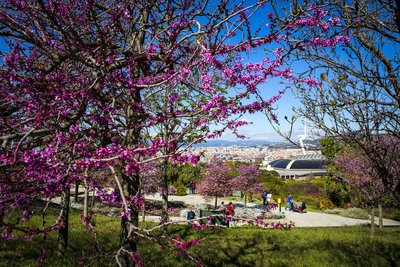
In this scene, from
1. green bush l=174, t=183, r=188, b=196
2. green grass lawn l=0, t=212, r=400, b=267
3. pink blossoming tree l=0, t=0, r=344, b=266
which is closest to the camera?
pink blossoming tree l=0, t=0, r=344, b=266

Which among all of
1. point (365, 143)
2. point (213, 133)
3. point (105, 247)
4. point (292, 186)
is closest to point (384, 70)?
point (365, 143)

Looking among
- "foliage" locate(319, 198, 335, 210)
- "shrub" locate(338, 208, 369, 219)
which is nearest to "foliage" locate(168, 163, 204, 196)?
"foliage" locate(319, 198, 335, 210)

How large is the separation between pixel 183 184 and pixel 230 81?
128 ft

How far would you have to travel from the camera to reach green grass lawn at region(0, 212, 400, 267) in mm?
8148

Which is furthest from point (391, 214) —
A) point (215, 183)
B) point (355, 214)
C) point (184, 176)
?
point (184, 176)

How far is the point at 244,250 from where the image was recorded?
10422mm

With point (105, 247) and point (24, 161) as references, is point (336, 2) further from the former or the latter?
point (105, 247)

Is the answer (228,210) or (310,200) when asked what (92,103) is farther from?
(310,200)

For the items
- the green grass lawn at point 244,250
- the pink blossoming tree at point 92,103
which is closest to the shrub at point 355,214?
the green grass lawn at point 244,250

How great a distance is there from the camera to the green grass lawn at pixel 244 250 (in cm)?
815

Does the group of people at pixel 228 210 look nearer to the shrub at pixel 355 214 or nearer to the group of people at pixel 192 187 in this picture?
the shrub at pixel 355 214

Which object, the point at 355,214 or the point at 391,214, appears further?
the point at 391,214

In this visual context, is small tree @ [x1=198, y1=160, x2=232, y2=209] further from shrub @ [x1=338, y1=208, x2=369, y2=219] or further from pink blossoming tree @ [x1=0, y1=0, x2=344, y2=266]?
pink blossoming tree @ [x1=0, y1=0, x2=344, y2=266]

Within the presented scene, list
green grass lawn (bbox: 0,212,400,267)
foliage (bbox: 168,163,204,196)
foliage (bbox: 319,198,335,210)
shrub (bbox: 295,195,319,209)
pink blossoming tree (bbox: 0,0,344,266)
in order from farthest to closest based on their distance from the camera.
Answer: foliage (bbox: 168,163,204,196), shrub (bbox: 295,195,319,209), foliage (bbox: 319,198,335,210), green grass lawn (bbox: 0,212,400,267), pink blossoming tree (bbox: 0,0,344,266)
